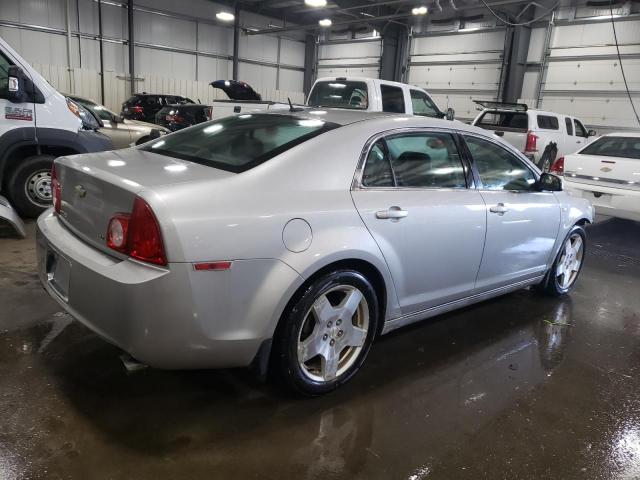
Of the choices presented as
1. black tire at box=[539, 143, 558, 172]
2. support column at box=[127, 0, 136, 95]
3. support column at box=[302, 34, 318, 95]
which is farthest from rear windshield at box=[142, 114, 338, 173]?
support column at box=[302, 34, 318, 95]

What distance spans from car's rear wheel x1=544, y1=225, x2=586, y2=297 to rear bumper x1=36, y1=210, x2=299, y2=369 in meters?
2.99

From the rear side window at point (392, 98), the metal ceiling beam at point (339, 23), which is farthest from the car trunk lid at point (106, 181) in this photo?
the metal ceiling beam at point (339, 23)

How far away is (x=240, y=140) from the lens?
9.62 feet

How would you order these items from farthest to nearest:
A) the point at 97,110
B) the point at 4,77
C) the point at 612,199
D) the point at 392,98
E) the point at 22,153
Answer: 1. the point at 97,110
2. the point at 392,98
3. the point at 612,199
4. the point at 22,153
5. the point at 4,77

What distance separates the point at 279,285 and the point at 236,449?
0.75 m

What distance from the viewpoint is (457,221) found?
3.11 m

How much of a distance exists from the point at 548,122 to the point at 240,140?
11117mm

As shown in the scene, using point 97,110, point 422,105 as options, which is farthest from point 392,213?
point 97,110

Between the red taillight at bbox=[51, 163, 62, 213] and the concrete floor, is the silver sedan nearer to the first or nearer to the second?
the red taillight at bbox=[51, 163, 62, 213]

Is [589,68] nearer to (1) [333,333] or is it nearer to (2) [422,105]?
(2) [422,105]

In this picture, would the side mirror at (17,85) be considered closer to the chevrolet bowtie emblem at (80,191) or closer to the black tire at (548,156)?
the chevrolet bowtie emblem at (80,191)

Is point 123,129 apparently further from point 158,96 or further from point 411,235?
point 411,235

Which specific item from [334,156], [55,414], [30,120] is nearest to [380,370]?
[334,156]

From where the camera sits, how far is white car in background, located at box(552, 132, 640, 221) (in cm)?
659
